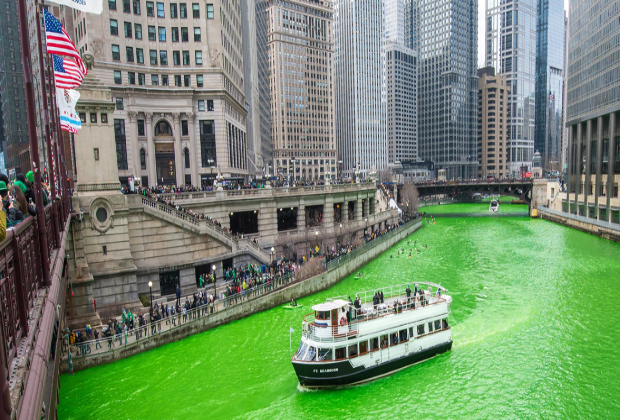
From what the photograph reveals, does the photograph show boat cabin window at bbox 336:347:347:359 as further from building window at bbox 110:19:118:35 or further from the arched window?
building window at bbox 110:19:118:35

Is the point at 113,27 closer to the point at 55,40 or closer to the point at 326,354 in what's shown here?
the point at 55,40

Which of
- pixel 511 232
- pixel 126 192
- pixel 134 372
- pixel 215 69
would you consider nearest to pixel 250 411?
pixel 134 372

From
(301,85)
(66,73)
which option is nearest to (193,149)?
(66,73)

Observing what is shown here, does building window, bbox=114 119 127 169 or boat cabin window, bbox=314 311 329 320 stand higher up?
building window, bbox=114 119 127 169

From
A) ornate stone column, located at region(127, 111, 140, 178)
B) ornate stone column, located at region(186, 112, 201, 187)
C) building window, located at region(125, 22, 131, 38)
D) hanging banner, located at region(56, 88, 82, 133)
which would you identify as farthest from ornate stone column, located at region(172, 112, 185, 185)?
hanging banner, located at region(56, 88, 82, 133)

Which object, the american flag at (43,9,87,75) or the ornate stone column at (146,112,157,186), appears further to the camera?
the ornate stone column at (146,112,157,186)
